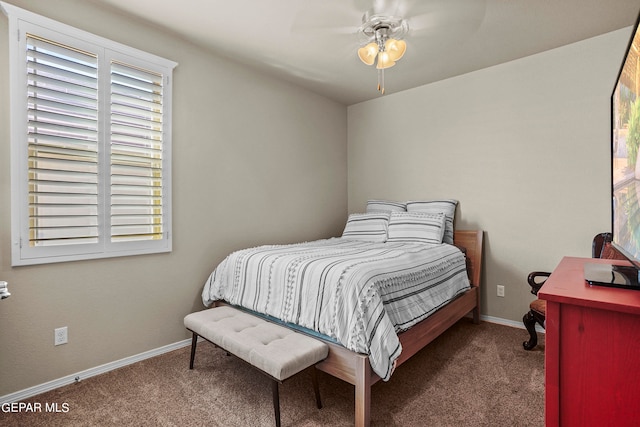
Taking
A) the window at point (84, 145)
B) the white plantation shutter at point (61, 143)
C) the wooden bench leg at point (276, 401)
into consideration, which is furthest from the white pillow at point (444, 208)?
the white plantation shutter at point (61, 143)

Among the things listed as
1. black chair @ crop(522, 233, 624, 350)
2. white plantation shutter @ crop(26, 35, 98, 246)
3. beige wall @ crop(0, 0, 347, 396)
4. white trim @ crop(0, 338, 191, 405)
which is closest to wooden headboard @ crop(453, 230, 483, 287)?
black chair @ crop(522, 233, 624, 350)

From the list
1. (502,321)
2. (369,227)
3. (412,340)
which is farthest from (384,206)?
(412,340)

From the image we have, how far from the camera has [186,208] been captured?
2713mm

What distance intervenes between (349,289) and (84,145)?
6.50ft

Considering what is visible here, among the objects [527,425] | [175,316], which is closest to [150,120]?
[175,316]

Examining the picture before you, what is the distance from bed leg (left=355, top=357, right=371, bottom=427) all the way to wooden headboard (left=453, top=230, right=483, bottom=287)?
201cm

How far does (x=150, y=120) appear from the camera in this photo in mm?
2473

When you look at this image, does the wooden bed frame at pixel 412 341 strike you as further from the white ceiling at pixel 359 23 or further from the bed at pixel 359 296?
the white ceiling at pixel 359 23

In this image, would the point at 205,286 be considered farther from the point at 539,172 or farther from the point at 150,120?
the point at 539,172

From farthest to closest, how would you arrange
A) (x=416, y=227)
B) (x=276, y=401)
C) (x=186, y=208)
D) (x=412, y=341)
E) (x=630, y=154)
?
1. (x=416, y=227)
2. (x=186, y=208)
3. (x=412, y=341)
4. (x=276, y=401)
5. (x=630, y=154)

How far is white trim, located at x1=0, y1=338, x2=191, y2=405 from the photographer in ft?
6.32

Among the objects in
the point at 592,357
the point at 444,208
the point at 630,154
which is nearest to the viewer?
the point at 592,357

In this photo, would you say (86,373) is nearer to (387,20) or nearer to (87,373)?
(87,373)

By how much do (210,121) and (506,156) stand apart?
9.32ft
